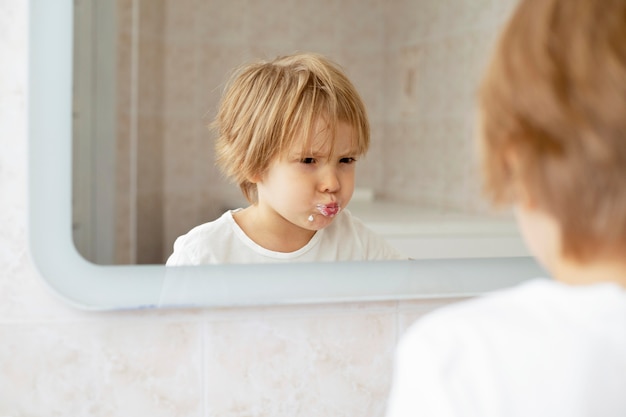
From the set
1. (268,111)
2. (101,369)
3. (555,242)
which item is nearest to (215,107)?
(268,111)

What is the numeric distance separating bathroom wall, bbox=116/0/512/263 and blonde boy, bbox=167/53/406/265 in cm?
2

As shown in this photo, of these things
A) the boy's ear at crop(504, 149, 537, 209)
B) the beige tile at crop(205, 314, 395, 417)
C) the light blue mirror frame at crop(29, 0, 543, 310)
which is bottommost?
the beige tile at crop(205, 314, 395, 417)

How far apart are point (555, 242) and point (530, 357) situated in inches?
3.1

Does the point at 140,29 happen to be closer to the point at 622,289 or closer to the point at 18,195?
the point at 18,195

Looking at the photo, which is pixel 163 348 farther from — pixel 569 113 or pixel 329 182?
pixel 569 113

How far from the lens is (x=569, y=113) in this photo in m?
0.47

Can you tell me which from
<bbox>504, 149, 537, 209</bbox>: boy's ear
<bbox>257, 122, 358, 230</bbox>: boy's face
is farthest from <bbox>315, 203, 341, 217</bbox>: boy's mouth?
<bbox>504, 149, 537, 209</bbox>: boy's ear

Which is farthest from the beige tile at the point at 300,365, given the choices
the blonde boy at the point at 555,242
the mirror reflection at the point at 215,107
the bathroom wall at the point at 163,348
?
the blonde boy at the point at 555,242

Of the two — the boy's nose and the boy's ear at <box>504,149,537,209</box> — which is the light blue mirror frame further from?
the boy's ear at <box>504,149,537,209</box>

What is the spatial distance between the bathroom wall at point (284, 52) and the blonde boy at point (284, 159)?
0.05 ft

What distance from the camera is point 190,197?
0.81 meters

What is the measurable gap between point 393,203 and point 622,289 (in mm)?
402

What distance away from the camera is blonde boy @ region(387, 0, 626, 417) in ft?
1.53

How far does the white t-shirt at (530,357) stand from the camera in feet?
1.54
